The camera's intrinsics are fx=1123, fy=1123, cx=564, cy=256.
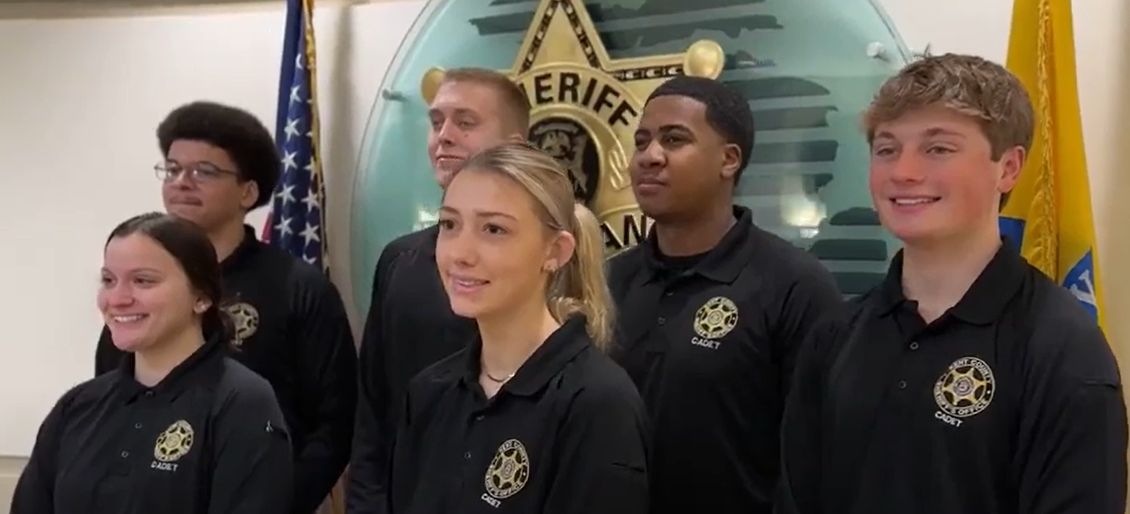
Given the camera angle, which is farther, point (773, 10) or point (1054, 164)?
point (773, 10)

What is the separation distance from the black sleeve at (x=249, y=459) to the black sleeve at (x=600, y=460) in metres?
0.64

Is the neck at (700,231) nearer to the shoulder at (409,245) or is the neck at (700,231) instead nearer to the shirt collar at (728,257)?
the shirt collar at (728,257)

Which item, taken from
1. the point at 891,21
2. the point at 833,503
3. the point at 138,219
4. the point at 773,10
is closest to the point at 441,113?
the point at 138,219

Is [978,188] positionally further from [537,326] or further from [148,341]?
[148,341]

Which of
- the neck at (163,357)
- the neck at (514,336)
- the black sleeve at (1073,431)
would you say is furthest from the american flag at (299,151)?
the black sleeve at (1073,431)

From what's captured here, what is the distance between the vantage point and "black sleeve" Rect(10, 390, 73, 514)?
6.98 ft

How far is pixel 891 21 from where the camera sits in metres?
2.46

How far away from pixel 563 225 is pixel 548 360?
0.74 ft

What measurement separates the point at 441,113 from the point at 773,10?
0.82 metres

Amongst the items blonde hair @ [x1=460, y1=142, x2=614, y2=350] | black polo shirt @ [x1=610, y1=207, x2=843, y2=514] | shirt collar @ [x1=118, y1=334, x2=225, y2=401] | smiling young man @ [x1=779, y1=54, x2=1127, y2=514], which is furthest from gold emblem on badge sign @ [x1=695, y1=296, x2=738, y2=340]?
shirt collar @ [x1=118, y1=334, x2=225, y2=401]

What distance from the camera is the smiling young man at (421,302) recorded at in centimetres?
228

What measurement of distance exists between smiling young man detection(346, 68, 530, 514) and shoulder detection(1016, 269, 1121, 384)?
111 cm

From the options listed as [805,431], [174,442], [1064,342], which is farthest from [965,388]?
[174,442]

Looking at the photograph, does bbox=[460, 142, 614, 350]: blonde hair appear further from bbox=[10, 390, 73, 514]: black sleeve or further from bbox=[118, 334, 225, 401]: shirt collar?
bbox=[10, 390, 73, 514]: black sleeve
